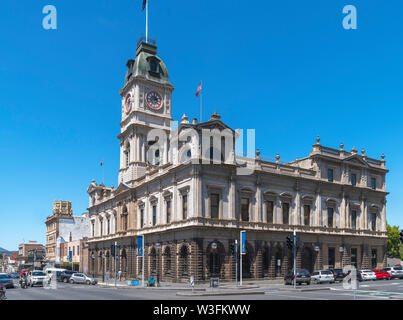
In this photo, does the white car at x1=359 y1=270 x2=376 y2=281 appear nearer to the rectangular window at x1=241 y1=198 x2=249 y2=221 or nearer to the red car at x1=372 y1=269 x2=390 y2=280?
the red car at x1=372 y1=269 x2=390 y2=280

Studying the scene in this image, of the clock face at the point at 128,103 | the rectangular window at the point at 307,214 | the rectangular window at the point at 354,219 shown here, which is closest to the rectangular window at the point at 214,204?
the rectangular window at the point at 307,214

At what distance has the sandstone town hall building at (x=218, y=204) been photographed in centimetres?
4728

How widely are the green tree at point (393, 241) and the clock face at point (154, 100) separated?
5713 centimetres

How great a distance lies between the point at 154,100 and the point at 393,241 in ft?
200

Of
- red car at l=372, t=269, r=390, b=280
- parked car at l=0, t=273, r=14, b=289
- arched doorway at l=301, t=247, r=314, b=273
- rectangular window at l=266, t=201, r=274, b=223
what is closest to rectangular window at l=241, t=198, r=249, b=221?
rectangular window at l=266, t=201, r=274, b=223

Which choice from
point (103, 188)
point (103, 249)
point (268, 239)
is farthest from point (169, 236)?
point (103, 188)

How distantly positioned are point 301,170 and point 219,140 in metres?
13.9

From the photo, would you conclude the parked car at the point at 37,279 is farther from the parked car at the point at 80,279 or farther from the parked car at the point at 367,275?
the parked car at the point at 367,275

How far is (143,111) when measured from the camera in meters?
66.0

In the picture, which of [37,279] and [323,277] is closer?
[323,277]

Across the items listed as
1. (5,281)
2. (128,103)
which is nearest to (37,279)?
(5,281)

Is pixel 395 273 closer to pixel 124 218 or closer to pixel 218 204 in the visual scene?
pixel 218 204

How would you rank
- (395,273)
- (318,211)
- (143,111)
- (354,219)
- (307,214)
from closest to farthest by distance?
1. (395,273)
2. (307,214)
3. (318,211)
4. (354,219)
5. (143,111)

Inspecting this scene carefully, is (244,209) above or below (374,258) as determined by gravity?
above
